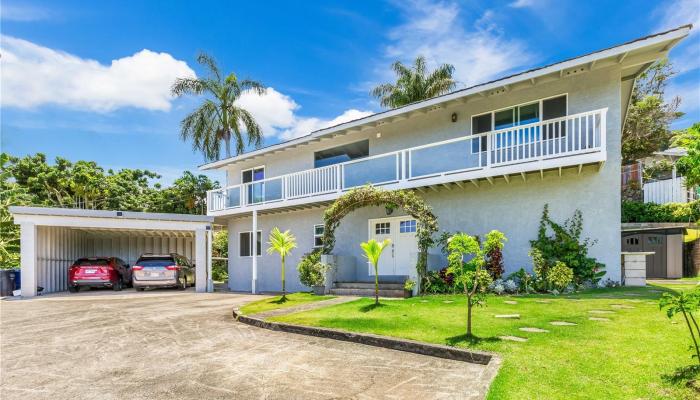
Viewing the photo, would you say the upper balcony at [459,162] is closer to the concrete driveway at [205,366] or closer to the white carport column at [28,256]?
the concrete driveway at [205,366]

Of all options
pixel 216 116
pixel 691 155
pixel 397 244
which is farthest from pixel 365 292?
pixel 216 116

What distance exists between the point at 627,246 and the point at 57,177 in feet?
119

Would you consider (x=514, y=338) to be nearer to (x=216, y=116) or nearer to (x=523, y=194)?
(x=523, y=194)

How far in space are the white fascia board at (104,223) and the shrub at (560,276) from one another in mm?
14620

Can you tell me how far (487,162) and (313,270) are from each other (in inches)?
256

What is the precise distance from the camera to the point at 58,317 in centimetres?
1047

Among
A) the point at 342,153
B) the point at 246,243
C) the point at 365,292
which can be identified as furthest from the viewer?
the point at 246,243

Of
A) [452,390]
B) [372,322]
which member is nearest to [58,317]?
[372,322]

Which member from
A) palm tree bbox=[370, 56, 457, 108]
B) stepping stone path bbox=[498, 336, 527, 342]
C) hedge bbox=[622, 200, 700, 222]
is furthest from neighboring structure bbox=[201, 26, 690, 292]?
palm tree bbox=[370, 56, 457, 108]

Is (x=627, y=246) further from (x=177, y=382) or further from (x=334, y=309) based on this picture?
(x=177, y=382)

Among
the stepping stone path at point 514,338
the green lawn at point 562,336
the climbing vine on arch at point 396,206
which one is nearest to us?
the green lawn at point 562,336

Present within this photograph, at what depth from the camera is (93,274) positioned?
Result: 58.2 ft

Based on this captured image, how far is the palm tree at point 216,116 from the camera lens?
25594 millimetres

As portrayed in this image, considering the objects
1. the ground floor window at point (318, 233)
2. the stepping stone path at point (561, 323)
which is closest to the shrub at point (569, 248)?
the stepping stone path at point (561, 323)
